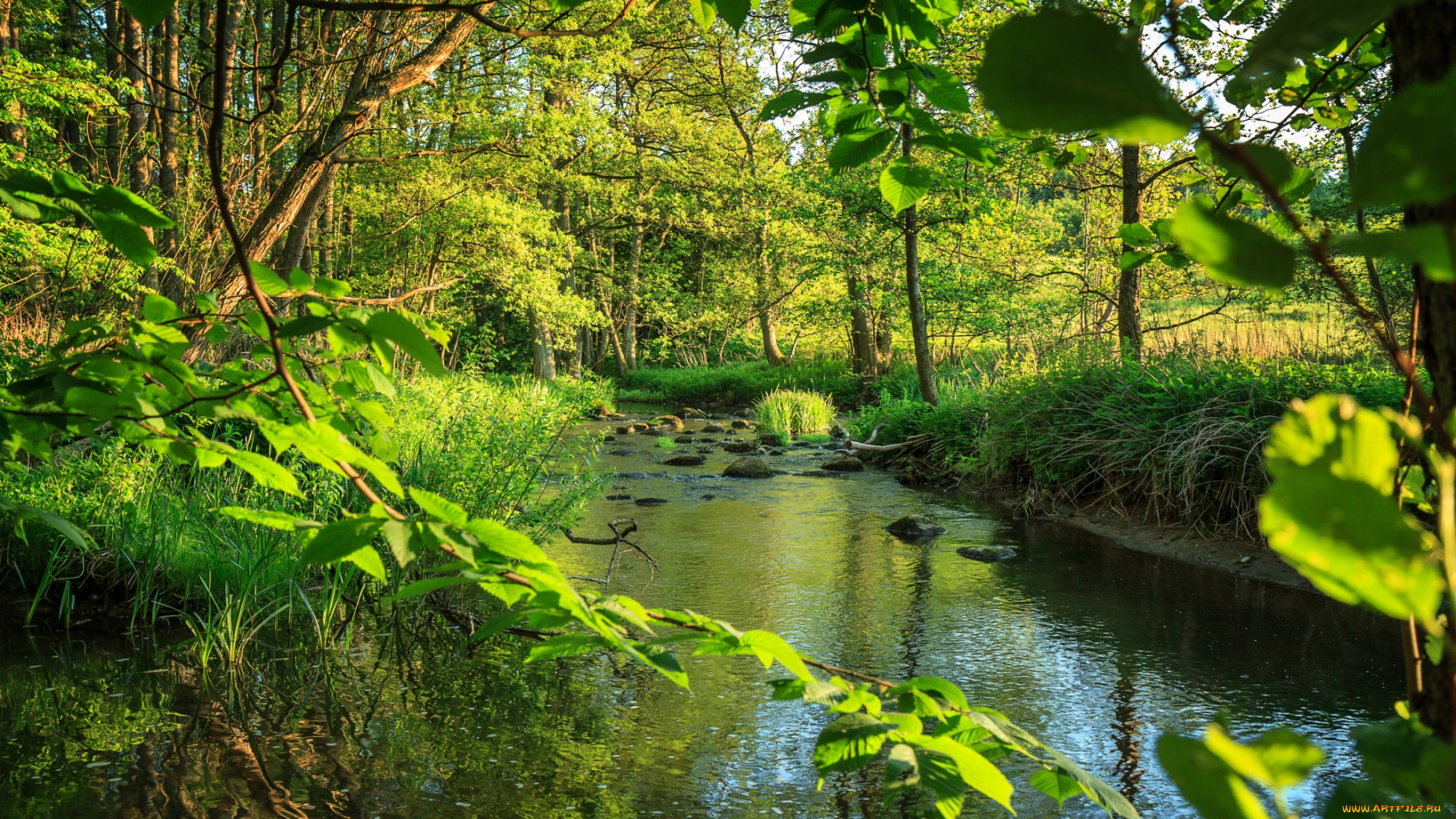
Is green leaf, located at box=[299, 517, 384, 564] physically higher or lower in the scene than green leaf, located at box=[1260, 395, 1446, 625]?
lower

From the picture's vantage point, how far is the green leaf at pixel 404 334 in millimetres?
889

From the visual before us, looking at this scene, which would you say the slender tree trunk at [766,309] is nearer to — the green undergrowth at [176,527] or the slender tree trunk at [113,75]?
the slender tree trunk at [113,75]

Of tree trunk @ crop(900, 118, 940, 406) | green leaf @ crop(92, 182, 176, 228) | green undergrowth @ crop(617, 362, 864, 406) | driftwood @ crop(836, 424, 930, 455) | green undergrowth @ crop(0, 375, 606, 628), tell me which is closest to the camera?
green leaf @ crop(92, 182, 176, 228)

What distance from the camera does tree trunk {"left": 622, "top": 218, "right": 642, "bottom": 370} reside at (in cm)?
2761

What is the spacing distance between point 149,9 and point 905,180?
1.03 metres

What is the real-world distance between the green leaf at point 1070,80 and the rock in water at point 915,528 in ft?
24.7

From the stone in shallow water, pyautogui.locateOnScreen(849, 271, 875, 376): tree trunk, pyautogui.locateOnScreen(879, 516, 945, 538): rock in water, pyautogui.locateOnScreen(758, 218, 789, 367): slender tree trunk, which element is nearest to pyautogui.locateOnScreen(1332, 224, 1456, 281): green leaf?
pyautogui.locateOnScreen(879, 516, 945, 538): rock in water

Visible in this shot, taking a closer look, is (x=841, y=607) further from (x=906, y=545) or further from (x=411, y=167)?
(x=411, y=167)

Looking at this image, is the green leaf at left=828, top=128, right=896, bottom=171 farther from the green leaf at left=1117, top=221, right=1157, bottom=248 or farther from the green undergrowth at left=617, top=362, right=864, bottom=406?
the green undergrowth at left=617, top=362, right=864, bottom=406

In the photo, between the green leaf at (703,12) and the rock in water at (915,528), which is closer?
the green leaf at (703,12)

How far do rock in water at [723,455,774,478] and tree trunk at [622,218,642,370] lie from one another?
1606cm

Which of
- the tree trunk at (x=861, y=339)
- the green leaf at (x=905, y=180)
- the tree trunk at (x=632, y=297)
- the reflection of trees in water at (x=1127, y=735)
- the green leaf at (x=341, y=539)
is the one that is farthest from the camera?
the tree trunk at (x=632, y=297)

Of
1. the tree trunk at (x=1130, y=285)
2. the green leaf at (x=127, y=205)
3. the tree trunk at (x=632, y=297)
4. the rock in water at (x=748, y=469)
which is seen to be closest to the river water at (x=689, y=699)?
the green leaf at (x=127, y=205)

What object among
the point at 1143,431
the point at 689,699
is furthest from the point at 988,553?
the point at 689,699
